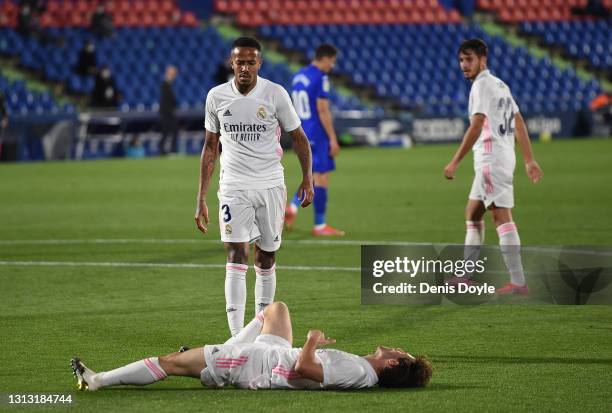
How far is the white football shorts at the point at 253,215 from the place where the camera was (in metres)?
7.61

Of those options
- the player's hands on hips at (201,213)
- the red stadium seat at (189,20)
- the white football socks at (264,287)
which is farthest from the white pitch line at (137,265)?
the red stadium seat at (189,20)

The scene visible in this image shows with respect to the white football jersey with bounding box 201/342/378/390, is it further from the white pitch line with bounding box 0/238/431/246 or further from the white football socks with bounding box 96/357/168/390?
the white pitch line with bounding box 0/238/431/246

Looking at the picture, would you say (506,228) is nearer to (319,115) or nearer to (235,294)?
(235,294)

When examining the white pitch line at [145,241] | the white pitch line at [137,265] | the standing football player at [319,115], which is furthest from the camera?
the standing football player at [319,115]

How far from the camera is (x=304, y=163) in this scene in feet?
25.6

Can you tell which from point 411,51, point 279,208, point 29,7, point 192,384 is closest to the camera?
point 192,384

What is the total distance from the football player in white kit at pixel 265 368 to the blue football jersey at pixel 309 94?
7.72 metres

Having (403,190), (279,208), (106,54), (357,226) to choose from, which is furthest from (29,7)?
(279,208)

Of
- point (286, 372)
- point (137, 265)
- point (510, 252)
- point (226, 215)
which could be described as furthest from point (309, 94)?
point (286, 372)

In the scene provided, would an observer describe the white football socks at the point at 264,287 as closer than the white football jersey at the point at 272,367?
No

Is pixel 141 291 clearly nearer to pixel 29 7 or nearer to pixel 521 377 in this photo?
pixel 521 377

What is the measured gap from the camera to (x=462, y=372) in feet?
22.8

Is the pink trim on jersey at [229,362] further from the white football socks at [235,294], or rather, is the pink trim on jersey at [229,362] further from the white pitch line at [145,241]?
the white pitch line at [145,241]

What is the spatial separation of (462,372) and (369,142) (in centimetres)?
2619
